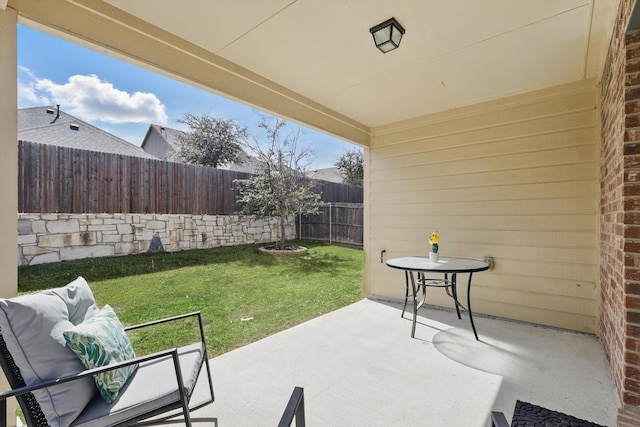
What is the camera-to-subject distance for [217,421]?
1.71m

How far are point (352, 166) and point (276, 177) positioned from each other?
674 centimetres

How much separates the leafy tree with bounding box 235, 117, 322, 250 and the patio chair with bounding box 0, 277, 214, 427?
6342 mm

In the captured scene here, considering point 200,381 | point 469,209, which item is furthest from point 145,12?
point 469,209

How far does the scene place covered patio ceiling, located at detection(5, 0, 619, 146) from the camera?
187 cm

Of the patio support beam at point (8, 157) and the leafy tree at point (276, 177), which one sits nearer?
the patio support beam at point (8, 157)

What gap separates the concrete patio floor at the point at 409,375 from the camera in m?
1.79

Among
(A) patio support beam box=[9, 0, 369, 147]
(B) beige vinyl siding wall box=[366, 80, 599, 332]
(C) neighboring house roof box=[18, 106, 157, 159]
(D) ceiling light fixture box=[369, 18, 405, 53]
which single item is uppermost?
(C) neighboring house roof box=[18, 106, 157, 159]

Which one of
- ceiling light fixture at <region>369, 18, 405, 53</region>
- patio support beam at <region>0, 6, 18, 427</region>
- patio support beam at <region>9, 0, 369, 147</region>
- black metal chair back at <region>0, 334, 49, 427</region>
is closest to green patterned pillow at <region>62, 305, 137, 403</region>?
black metal chair back at <region>0, 334, 49, 427</region>

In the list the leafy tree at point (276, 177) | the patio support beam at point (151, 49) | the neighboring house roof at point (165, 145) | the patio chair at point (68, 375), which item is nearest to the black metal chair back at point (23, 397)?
the patio chair at point (68, 375)

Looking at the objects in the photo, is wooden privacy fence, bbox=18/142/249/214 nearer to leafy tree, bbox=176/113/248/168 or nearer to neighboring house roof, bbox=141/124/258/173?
leafy tree, bbox=176/113/248/168

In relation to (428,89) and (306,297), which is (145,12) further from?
(306,297)

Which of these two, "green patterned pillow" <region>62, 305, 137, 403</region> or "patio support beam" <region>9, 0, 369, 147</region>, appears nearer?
"green patterned pillow" <region>62, 305, 137, 403</region>

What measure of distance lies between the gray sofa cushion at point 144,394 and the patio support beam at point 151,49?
1941 millimetres

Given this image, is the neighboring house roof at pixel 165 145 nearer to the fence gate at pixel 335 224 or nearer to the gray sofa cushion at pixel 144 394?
the fence gate at pixel 335 224
